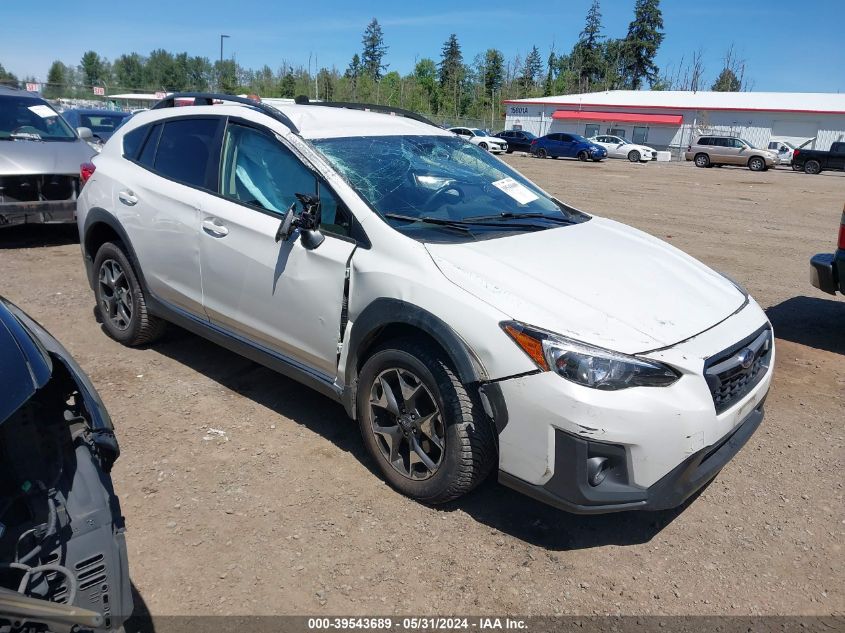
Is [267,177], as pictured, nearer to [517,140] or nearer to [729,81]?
[517,140]

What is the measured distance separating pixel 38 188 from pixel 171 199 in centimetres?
479

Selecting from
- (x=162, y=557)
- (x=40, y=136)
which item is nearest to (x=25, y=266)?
(x=40, y=136)

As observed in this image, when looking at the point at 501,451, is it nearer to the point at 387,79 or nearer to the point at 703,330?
Result: the point at 703,330

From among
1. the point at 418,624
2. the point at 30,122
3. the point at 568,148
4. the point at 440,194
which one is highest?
the point at 30,122

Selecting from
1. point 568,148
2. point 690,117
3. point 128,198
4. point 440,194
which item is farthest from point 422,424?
point 690,117

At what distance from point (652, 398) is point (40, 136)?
9.10 meters

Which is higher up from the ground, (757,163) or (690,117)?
(690,117)

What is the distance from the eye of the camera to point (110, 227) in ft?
16.2

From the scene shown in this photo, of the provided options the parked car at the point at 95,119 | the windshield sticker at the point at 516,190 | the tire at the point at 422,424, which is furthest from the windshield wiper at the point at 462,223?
the parked car at the point at 95,119

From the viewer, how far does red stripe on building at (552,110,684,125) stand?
168ft

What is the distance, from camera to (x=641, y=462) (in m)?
2.65

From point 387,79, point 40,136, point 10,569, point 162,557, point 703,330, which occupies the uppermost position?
point 387,79

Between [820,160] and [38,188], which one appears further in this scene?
[820,160]

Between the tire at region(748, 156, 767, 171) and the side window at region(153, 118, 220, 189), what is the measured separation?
115 feet
